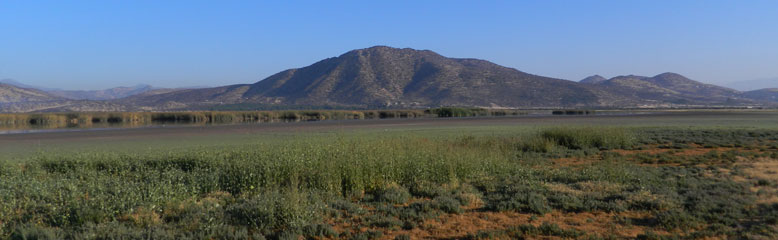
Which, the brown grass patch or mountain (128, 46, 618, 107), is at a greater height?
mountain (128, 46, 618, 107)

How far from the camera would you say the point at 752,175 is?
40.0ft

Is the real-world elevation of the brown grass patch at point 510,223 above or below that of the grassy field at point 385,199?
below

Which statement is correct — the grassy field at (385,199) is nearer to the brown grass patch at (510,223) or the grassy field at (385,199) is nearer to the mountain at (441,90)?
the brown grass patch at (510,223)

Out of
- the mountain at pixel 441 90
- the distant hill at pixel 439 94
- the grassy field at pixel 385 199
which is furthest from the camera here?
the mountain at pixel 441 90

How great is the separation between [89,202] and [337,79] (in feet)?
624

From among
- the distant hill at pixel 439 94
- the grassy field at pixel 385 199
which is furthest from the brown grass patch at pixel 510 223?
the distant hill at pixel 439 94

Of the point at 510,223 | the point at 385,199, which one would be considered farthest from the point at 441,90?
the point at 510,223

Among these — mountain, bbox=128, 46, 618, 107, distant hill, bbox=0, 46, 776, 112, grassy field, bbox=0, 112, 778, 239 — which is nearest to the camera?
grassy field, bbox=0, 112, 778, 239

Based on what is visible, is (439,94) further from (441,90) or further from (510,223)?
(510,223)

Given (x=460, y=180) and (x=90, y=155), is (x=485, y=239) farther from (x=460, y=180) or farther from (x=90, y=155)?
(x=90, y=155)

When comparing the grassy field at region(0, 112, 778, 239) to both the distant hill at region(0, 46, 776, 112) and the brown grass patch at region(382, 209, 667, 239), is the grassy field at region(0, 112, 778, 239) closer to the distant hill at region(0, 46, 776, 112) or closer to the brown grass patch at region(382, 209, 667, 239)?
the brown grass patch at region(382, 209, 667, 239)

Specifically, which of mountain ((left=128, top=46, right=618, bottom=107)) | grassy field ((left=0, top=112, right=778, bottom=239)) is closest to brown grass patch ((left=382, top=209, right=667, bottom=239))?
grassy field ((left=0, top=112, right=778, bottom=239))

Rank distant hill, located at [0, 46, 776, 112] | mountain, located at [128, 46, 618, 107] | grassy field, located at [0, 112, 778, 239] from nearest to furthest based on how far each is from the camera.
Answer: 1. grassy field, located at [0, 112, 778, 239]
2. distant hill, located at [0, 46, 776, 112]
3. mountain, located at [128, 46, 618, 107]

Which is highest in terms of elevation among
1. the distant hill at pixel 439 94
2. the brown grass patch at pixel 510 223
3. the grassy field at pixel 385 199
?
the distant hill at pixel 439 94
